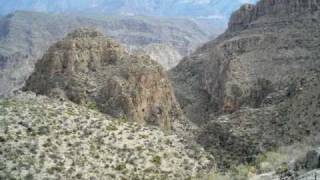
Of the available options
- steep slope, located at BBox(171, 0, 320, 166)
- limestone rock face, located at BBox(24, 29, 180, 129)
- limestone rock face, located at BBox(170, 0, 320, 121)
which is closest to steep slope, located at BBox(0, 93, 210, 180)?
steep slope, located at BBox(171, 0, 320, 166)

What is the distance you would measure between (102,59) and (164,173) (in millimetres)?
50277

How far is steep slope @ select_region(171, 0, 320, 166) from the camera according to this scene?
209 ft

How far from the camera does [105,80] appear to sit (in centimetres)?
8900

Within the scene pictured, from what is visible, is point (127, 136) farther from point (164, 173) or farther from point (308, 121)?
point (308, 121)

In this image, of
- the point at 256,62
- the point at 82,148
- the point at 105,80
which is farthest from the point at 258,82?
the point at 82,148

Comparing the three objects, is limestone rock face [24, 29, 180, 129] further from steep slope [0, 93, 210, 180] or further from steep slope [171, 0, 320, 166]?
steep slope [0, 93, 210, 180]

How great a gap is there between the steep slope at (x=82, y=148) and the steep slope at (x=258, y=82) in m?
6.96

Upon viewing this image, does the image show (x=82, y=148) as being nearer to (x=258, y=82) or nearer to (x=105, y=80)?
(x=105, y=80)

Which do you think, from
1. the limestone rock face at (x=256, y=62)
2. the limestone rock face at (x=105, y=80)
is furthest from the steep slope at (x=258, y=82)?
the limestone rock face at (x=105, y=80)

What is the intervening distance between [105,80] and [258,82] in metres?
35.4

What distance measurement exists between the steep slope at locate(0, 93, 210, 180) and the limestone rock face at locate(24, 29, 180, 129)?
2548cm

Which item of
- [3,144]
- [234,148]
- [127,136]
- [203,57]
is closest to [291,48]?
[203,57]

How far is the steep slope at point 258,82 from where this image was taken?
6384cm

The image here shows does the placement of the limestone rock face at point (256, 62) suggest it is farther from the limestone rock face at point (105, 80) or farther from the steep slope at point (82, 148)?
the steep slope at point (82, 148)
